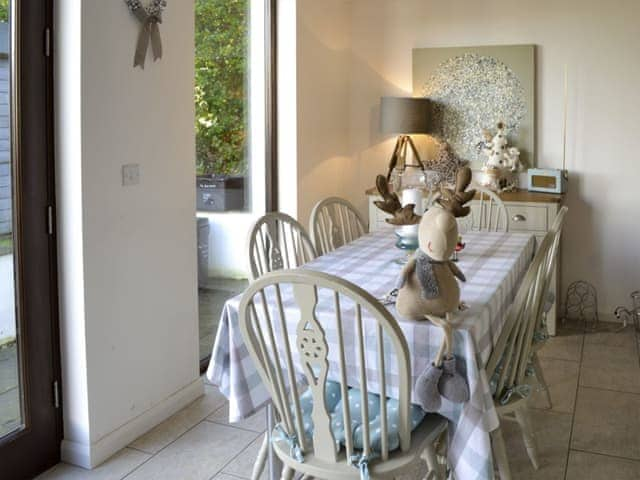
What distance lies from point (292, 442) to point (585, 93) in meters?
3.35

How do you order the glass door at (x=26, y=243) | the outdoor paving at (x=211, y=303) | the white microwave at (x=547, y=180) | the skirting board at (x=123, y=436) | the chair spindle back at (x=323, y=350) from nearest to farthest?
the chair spindle back at (x=323, y=350), the glass door at (x=26, y=243), the skirting board at (x=123, y=436), the outdoor paving at (x=211, y=303), the white microwave at (x=547, y=180)

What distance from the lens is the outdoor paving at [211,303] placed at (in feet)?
12.2

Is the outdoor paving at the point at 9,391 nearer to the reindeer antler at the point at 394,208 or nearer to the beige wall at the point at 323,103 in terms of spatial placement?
the reindeer antler at the point at 394,208

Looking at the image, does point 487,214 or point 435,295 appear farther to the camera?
point 487,214

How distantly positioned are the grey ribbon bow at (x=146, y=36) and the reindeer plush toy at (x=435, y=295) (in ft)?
4.94

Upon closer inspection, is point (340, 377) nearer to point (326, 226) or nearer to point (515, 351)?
point (515, 351)

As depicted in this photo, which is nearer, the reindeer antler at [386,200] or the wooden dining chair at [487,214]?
the reindeer antler at [386,200]

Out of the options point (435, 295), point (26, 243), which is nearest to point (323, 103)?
point (26, 243)

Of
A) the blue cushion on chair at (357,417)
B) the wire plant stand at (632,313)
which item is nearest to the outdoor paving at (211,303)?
the blue cushion on chair at (357,417)

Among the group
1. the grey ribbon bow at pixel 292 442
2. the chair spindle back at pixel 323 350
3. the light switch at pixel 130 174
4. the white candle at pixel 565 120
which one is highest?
the white candle at pixel 565 120

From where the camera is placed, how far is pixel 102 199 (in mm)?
2705

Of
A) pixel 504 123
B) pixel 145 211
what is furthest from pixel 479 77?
pixel 145 211

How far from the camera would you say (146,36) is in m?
2.87

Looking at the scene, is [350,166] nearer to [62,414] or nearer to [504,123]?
[504,123]
